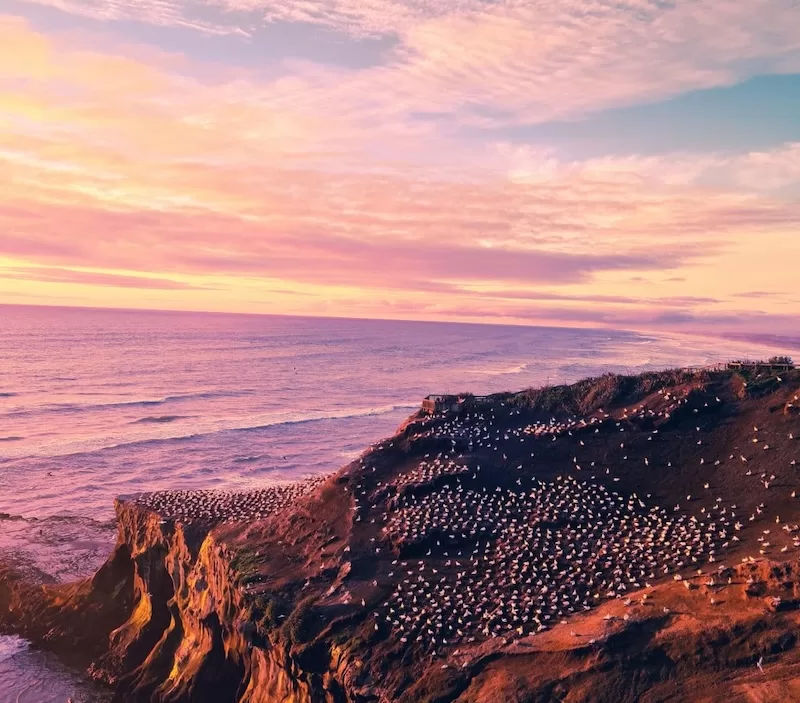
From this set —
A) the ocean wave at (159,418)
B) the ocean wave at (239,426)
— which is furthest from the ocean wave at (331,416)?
the ocean wave at (159,418)

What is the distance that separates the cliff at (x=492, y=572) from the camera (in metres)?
23.4

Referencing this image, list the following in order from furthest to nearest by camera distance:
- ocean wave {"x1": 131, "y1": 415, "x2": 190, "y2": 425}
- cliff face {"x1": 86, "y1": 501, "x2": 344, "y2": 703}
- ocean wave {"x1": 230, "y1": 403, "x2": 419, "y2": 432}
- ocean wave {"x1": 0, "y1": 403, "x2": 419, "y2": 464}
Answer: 1. ocean wave {"x1": 230, "y1": 403, "x2": 419, "y2": 432}
2. ocean wave {"x1": 131, "y1": 415, "x2": 190, "y2": 425}
3. ocean wave {"x1": 0, "y1": 403, "x2": 419, "y2": 464}
4. cliff face {"x1": 86, "y1": 501, "x2": 344, "y2": 703}

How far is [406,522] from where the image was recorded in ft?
112

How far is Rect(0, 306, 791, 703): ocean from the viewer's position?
183 feet

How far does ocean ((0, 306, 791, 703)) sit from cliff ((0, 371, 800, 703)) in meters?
6.24

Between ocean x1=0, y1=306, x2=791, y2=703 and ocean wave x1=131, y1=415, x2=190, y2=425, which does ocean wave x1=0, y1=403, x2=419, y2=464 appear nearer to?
ocean x1=0, y1=306, x2=791, y2=703

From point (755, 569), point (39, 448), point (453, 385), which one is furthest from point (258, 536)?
point (453, 385)

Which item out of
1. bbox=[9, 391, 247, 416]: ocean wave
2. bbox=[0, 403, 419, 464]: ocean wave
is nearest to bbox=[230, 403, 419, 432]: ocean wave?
bbox=[0, 403, 419, 464]: ocean wave

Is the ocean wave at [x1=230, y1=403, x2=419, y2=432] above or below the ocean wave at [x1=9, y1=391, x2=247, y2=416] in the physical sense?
below

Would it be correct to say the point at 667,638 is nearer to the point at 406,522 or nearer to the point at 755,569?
the point at 755,569

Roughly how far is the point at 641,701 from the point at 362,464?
2134cm

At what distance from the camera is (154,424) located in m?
93.6

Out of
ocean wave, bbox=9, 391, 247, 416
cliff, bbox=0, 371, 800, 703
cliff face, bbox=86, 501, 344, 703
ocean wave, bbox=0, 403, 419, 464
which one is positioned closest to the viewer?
cliff, bbox=0, 371, 800, 703

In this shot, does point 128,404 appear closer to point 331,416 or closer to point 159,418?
point 159,418
